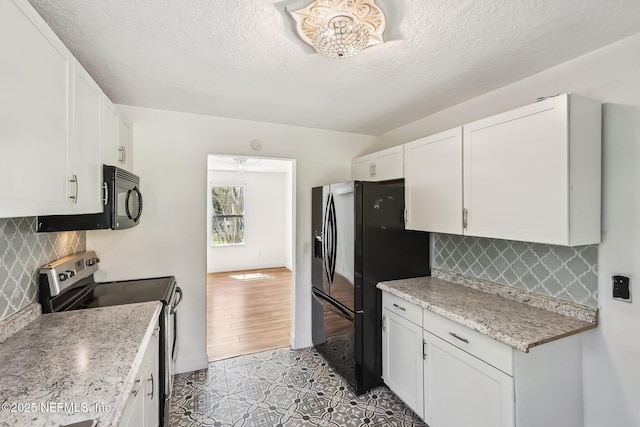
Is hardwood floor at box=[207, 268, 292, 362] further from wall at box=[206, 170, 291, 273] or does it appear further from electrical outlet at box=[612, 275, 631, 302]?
electrical outlet at box=[612, 275, 631, 302]

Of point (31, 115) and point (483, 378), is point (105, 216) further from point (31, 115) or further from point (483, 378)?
point (483, 378)

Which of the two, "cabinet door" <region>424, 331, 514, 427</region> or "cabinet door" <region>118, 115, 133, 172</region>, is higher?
"cabinet door" <region>118, 115, 133, 172</region>

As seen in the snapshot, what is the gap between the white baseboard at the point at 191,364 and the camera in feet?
8.61

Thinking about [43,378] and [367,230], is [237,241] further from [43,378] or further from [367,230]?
[43,378]

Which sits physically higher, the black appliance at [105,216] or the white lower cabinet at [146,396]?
the black appliance at [105,216]

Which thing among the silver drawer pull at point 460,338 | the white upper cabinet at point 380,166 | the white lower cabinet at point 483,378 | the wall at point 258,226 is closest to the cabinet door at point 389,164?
the white upper cabinet at point 380,166

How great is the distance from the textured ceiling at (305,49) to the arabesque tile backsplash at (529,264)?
115 cm

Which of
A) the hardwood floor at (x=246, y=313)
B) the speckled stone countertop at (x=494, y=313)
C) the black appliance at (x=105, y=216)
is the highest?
the black appliance at (x=105, y=216)

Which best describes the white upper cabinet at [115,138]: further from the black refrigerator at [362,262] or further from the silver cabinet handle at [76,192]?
the black refrigerator at [362,262]

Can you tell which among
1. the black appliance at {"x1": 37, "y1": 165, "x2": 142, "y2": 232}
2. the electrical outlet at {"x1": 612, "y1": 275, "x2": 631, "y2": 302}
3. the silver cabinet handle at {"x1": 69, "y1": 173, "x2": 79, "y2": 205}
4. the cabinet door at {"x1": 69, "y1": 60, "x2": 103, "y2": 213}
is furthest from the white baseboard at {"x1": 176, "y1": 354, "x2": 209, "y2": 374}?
the electrical outlet at {"x1": 612, "y1": 275, "x2": 631, "y2": 302}

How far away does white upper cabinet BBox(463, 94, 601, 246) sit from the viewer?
57.3 inches

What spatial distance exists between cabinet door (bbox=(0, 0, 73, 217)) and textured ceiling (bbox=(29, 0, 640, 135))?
0.33m

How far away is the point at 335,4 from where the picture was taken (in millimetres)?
1194

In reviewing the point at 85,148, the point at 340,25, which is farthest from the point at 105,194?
the point at 340,25
